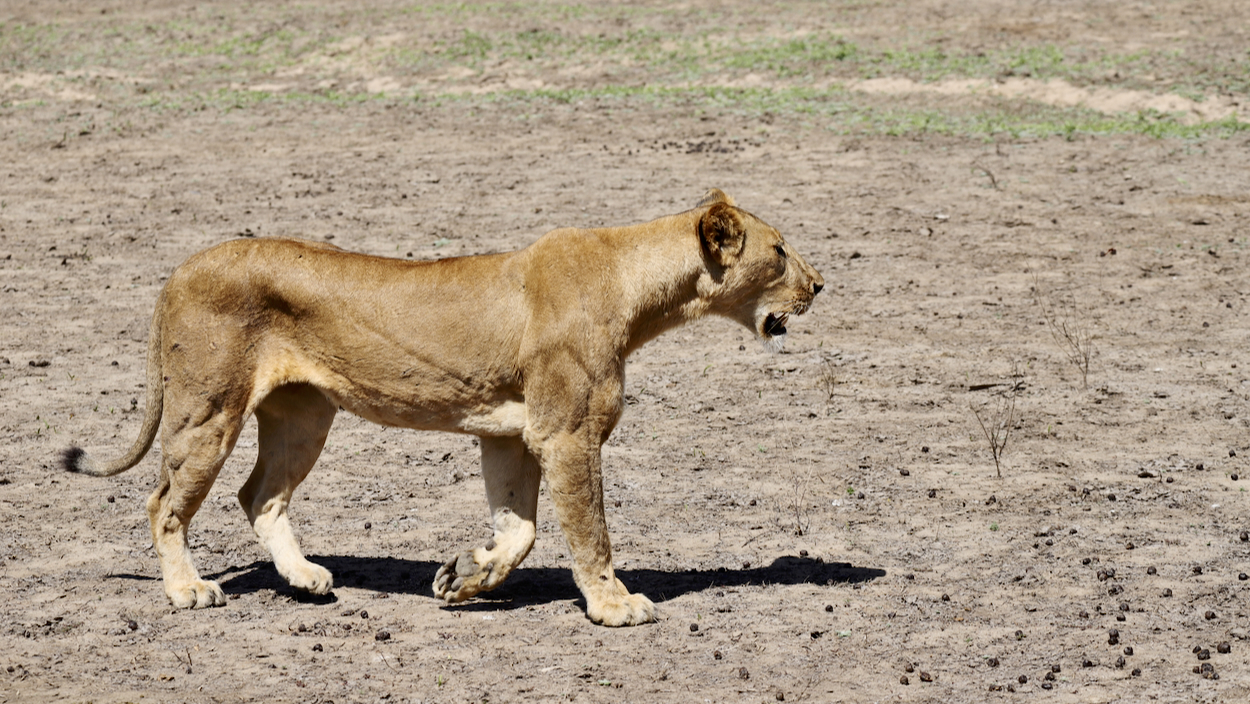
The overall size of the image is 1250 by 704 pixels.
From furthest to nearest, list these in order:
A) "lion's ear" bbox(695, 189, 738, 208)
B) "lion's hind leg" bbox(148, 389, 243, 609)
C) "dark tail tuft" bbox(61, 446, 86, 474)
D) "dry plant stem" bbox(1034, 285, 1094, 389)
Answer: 1. "dry plant stem" bbox(1034, 285, 1094, 389)
2. "dark tail tuft" bbox(61, 446, 86, 474)
3. "lion's ear" bbox(695, 189, 738, 208)
4. "lion's hind leg" bbox(148, 389, 243, 609)

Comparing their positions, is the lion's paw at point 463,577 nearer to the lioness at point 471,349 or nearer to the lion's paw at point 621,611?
the lioness at point 471,349

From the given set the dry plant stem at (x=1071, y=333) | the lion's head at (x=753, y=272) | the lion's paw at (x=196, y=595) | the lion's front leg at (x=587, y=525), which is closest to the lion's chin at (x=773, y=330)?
the lion's head at (x=753, y=272)

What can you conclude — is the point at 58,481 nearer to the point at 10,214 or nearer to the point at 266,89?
the point at 10,214

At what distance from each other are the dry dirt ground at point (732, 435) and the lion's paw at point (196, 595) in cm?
14

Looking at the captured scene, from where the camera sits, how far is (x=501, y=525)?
650 centimetres

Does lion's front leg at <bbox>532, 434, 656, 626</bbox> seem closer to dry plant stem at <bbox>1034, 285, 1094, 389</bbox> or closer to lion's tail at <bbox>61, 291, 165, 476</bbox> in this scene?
lion's tail at <bbox>61, 291, 165, 476</bbox>

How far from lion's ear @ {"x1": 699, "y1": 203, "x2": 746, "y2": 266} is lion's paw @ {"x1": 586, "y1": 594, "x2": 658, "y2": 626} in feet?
5.08

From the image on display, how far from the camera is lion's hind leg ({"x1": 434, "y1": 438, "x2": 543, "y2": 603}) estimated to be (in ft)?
21.1

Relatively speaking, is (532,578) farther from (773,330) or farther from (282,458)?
(773,330)

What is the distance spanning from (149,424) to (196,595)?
2.89 feet

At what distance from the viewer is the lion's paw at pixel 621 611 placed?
6285mm

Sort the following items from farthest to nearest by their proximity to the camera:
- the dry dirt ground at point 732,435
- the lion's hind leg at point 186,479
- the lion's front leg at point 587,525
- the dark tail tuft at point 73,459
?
1. the dark tail tuft at point 73,459
2. the lion's hind leg at point 186,479
3. the lion's front leg at point 587,525
4. the dry dirt ground at point 732,435

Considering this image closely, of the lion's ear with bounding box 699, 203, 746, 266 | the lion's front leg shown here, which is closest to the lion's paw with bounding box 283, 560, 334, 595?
the lion's front leg

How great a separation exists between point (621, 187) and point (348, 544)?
7.60 m
